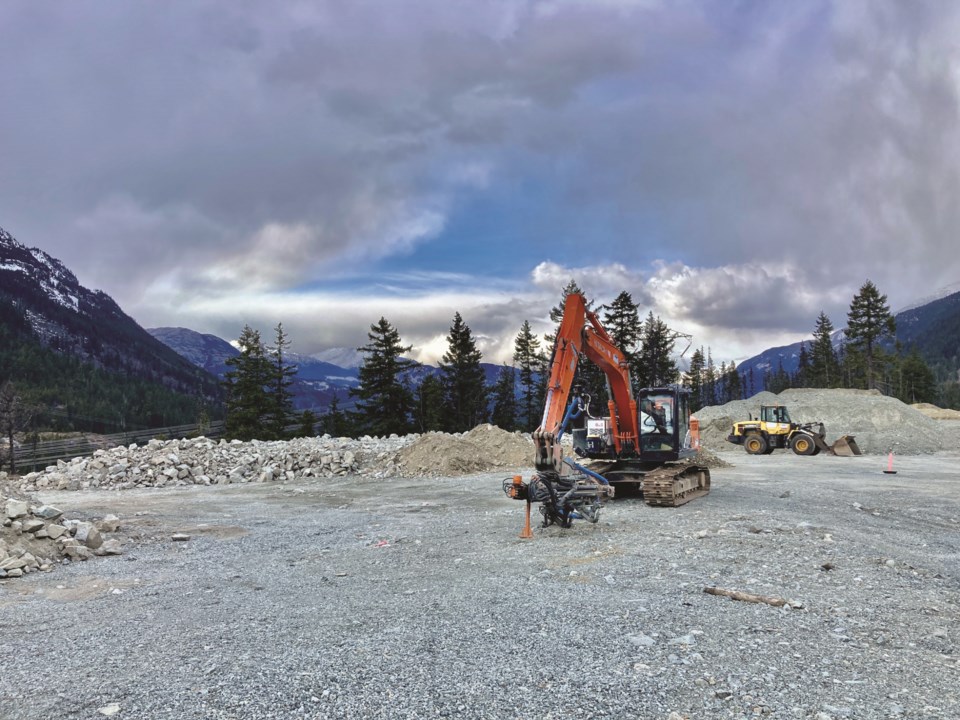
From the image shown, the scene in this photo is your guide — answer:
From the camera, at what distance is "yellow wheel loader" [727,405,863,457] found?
102ft

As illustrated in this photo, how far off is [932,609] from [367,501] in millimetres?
14372

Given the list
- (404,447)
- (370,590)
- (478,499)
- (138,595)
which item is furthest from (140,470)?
(370,590)

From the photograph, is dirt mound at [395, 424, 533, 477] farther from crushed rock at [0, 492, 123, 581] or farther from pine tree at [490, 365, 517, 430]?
pine tree at [490, 365, 517, 430]

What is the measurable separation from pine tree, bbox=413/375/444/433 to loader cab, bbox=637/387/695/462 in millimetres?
34169

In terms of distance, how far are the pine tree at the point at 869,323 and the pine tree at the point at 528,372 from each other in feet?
128

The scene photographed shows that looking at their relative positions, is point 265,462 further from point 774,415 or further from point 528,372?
point 528,372

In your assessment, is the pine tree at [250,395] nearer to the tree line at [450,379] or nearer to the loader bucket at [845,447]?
the tree line at [450,379]

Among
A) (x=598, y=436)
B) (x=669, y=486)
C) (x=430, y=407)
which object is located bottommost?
(x=669, y=486)

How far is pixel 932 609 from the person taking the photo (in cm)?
633

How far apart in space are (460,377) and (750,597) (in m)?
50.3

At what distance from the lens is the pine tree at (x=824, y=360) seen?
3735 inches

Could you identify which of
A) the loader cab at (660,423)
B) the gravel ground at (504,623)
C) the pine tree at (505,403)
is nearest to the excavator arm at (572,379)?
the loader cab at (660,423)

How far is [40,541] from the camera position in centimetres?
997

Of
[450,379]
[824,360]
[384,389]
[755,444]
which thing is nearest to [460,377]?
[450,379]
